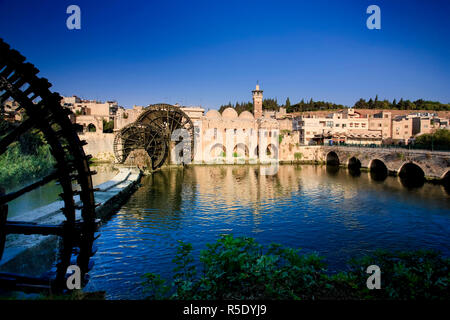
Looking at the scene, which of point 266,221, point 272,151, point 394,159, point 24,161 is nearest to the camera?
point 266,221

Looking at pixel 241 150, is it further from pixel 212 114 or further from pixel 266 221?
pixel 266 221

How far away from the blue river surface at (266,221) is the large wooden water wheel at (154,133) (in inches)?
321

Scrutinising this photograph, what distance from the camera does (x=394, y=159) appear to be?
109ft

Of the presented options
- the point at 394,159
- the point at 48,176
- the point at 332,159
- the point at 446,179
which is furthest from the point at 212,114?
the point at 48,176

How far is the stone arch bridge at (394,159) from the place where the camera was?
2826 centimetres

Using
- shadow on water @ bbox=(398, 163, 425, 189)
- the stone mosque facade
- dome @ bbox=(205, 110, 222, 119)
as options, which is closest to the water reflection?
the stone mosque facade

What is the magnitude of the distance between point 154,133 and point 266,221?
23.3m

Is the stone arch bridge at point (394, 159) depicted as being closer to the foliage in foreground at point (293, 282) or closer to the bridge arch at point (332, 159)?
the bridge arch at point (332, 159)

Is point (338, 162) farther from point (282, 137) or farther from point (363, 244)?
point (363, 244)

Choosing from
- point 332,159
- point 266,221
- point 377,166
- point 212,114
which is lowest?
point 266,221

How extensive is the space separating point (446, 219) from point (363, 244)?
23.9 ft

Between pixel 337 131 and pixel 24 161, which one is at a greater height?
pixel 337 131
